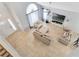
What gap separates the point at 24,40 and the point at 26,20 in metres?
1.55

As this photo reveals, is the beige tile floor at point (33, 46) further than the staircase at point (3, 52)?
Yes

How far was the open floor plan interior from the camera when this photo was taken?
659 cm

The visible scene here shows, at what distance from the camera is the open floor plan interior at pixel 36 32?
6.59 metres

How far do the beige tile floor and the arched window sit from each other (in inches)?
47.2

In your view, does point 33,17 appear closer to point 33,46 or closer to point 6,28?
point 6,28

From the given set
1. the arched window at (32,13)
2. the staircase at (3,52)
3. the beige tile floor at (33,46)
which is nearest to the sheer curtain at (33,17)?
Result: the arched window at (32,13)

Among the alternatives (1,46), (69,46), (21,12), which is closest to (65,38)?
(69,46)

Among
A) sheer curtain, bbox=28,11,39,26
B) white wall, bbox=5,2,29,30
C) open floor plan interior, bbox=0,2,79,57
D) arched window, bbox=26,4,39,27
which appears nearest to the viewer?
white wall, bbox=5,2,29,30

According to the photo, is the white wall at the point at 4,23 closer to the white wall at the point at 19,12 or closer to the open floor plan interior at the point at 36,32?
the open floor plan interior at the point at 36,32

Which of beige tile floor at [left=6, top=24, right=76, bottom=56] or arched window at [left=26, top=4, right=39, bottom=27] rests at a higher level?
arched window at [left=26, top=4, right=39, bottom=27]

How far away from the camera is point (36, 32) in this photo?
286 inches

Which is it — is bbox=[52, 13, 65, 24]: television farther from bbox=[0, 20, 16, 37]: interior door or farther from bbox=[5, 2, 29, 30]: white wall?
bbox=[0, 20, 16, 37]: interior door

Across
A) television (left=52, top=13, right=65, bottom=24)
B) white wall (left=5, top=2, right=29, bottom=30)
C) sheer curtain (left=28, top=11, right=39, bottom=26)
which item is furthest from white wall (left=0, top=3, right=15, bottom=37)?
television (left=52, top=13, right=65, bottom=24)

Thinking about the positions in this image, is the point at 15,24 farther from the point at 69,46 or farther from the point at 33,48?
the point at 69,46
